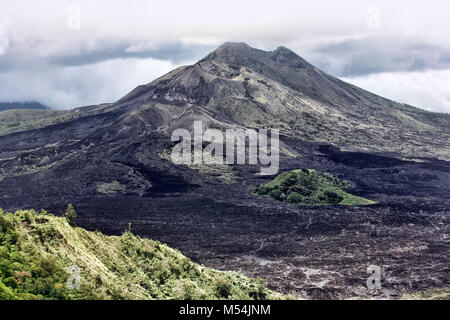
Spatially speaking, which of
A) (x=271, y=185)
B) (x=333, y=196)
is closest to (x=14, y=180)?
(x=271, y=185)

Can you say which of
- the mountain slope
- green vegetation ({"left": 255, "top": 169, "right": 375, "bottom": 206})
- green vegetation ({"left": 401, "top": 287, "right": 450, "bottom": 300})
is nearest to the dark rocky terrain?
the mountain slope

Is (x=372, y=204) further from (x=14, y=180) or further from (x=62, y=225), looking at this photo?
(x=14, y=180)

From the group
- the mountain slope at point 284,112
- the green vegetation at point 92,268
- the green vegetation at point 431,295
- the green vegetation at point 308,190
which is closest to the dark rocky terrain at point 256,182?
the mountain slope at point 284,112

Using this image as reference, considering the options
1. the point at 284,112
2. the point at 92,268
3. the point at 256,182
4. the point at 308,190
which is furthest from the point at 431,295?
the point at 284,112

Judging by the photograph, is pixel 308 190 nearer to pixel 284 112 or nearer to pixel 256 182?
pixel 256 182

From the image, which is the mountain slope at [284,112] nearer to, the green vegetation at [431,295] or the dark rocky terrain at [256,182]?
the dark rocky terrain at [256,182]

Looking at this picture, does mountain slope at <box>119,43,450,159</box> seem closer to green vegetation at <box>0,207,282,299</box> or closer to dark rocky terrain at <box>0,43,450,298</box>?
dark rocky terrain at <box>0,43,450,298</box>
